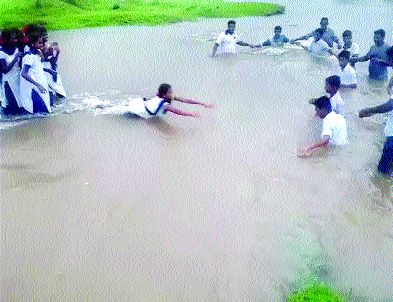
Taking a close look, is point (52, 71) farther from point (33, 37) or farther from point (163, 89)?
point (163, 89)

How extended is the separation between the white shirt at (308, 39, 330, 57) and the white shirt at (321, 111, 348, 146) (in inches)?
216

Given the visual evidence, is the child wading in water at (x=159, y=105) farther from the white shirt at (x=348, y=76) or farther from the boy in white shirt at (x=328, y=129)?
the white shirt at (x=348, y=76)

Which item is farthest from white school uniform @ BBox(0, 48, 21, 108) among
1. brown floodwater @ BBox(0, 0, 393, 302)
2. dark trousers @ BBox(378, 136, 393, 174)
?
dark trousers @ BBox(378, 136, 393, 174)

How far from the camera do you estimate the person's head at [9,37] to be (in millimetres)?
6895

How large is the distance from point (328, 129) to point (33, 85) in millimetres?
4196

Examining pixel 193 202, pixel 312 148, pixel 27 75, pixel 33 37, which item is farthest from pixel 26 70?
pixel 312 148

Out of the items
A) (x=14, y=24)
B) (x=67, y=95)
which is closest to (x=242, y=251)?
(x=67, y=95)

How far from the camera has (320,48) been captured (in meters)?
11.8

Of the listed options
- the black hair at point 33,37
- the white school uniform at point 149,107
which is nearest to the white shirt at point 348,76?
the white school uniform at point 149,107

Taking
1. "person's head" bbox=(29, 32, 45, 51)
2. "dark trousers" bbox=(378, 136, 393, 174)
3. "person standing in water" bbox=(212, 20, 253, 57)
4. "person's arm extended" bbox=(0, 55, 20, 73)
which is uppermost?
"person's head" bbox=(29, 32, 45, 51)

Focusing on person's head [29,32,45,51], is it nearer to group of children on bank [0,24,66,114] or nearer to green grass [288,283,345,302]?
group of children on bank [0,24,66,114]

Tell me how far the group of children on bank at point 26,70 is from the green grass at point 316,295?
16.4 feet

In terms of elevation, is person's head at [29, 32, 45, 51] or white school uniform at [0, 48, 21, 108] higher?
person's head at [29, 32, 45, 51]

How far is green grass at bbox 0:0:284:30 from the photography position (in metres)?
16.2
